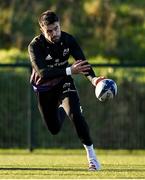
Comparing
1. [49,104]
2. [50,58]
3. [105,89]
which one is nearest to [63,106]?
[49,104]

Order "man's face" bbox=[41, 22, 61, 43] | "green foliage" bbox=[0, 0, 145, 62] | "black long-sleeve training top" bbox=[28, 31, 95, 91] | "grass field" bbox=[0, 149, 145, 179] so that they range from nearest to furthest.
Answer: "grass field" bbox=[0, 149, 145, 179] < "man's face" bbox=[41, 22, 61, 43] < "black long-sleeve training top" bbox=[28, 31, 95, 91] < "green foliage" bbox=[0, 0, 145, 62]

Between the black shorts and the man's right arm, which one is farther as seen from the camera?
the black shorts

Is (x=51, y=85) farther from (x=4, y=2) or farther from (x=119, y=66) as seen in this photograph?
(x=4, y=2)

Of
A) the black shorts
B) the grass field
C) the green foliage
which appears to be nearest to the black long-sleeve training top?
the black shorts

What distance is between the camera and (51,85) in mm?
11734

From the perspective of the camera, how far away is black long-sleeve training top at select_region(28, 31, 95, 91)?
11.3m

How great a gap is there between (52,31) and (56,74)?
0.57 meters

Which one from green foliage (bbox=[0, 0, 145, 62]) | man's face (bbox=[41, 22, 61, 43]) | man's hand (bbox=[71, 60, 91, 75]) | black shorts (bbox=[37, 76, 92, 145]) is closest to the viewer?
man's hand (bbox=[71, 60, 91, 75])

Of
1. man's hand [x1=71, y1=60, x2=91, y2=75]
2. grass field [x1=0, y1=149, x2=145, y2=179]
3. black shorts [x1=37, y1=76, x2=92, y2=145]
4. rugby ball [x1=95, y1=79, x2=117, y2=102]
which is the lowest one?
grass field [x1=0, y1=149, x2=145, y2=179]

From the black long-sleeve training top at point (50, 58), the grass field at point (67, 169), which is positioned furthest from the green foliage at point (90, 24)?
the black long-sleeve training top at point (50, 58)

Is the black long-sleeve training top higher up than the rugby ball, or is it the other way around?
the black long-sleeve training top

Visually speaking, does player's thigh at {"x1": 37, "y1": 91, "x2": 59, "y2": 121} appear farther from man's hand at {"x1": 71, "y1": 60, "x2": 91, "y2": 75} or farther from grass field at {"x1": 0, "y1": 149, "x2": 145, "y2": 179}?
man's hand at {"x1": 71, "y1": 60, "x2": 91, "y2": 75}

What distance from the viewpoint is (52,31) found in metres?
11.2

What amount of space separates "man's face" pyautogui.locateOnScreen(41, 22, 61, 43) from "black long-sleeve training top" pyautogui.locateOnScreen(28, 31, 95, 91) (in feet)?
0.48
